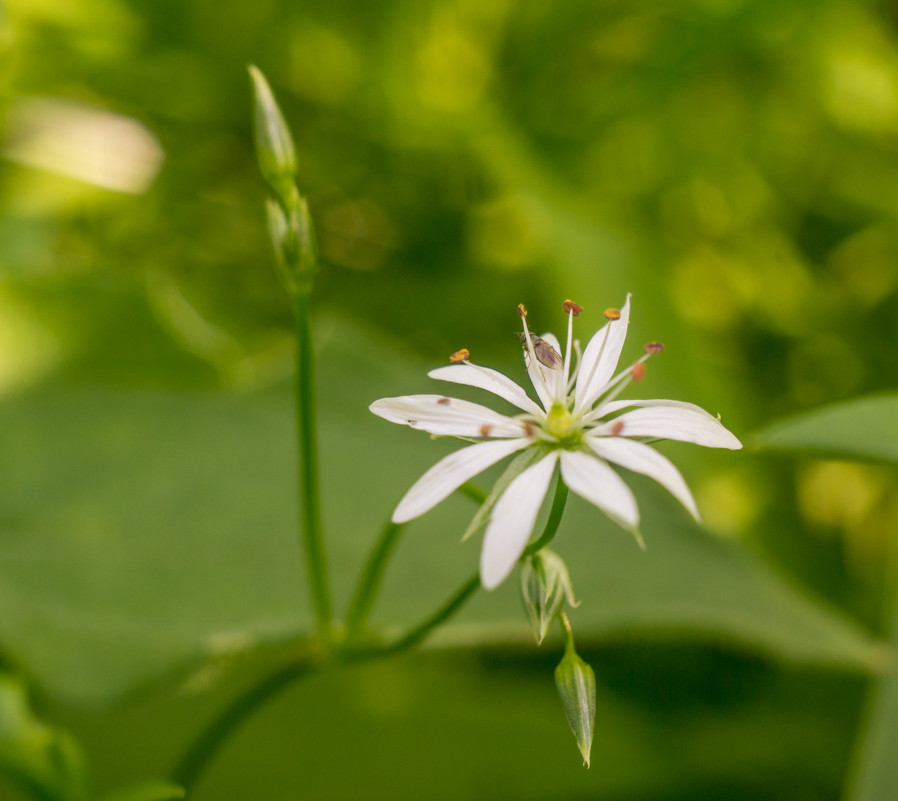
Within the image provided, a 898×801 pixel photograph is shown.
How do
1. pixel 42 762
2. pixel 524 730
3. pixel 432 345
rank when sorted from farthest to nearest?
pixel 432 345, pixel 524 730, pixel 42 762

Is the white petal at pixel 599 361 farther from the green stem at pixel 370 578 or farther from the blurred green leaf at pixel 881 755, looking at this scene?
the blurred green leaf at pixel 881 755

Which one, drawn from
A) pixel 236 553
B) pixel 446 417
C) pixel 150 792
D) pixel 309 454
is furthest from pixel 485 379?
pixel 236 553

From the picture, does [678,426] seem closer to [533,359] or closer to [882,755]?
[533,359]

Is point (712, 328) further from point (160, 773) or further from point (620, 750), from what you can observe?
point (160, 773)

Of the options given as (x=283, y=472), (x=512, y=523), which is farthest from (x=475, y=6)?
(x=512, y=523)

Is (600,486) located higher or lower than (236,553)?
higher

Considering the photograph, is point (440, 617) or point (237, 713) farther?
point (237, 713)

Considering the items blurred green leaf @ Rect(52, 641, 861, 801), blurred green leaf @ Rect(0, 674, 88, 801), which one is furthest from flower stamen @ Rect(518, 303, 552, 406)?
blurred green leaf @ Rect(52, 641, 861, 801)
